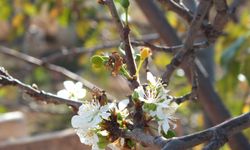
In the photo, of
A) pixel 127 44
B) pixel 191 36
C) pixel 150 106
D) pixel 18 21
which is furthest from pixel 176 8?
pixel 18 21

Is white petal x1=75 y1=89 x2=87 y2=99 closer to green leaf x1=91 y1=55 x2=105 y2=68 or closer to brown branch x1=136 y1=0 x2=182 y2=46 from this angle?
green leaf x1=91 y1=55 x2=105 y2=68

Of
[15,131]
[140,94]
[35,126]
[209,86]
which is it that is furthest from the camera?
[35,126]

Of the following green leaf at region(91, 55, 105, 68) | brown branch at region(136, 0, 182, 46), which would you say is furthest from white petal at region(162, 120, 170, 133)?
brown branch at region(136, 0, 182, 46)

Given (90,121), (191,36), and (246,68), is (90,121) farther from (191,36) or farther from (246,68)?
(246,68)

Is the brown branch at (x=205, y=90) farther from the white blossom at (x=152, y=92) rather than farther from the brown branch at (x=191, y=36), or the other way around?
the white blossom at (x=152, y=92)

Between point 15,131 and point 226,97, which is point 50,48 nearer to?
point 15,131

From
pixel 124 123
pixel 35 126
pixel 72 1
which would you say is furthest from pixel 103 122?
pixel 35 126
